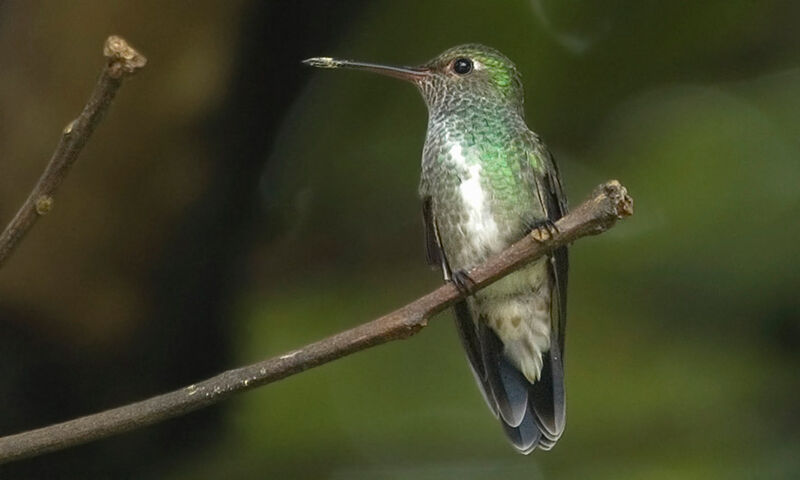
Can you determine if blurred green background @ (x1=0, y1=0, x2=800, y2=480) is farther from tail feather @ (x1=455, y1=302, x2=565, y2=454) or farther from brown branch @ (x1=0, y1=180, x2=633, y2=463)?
brown branch @ (x1=0, y1=180, x2=633, y2=463)

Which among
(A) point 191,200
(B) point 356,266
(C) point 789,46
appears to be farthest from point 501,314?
(C) point 789,46

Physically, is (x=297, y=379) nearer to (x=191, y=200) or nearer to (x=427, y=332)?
(x=427, y=332)

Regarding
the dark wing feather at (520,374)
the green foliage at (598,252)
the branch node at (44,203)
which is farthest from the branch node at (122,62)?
the green foliage at (598,252)

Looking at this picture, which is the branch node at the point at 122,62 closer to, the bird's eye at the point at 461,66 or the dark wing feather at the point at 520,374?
the dark wing feather at the point at 520,374

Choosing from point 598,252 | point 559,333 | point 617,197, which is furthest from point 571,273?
point 617,197

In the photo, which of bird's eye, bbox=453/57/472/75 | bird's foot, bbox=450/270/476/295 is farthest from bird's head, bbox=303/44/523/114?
bird's foot, bbox=450/270/476/295
